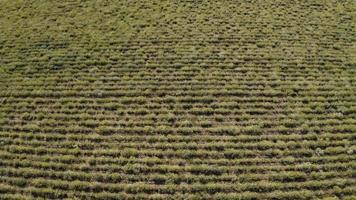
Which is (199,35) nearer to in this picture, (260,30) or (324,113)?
(260,30)

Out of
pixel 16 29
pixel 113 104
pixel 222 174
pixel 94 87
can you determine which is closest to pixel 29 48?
pixel 16 29

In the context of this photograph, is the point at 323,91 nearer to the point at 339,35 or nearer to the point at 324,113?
the point at 324,113

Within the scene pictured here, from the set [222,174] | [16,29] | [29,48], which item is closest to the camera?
[222,174]

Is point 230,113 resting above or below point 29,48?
below

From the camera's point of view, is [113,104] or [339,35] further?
[339,35]

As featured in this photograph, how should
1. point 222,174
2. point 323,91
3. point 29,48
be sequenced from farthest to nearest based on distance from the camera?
point 29,48
point 323,91
point 222,174

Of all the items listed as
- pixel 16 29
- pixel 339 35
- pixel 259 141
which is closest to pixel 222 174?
pixel 259 141
